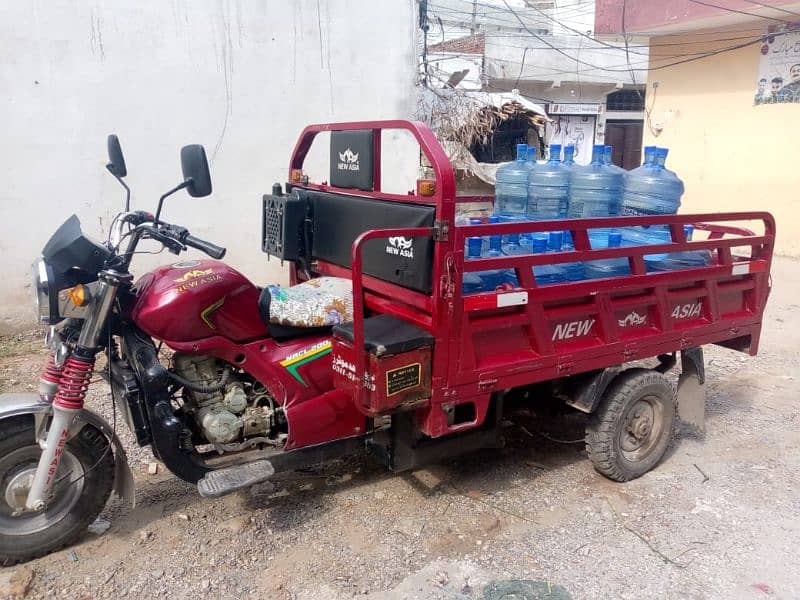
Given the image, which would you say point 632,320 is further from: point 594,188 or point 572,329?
point 594,188

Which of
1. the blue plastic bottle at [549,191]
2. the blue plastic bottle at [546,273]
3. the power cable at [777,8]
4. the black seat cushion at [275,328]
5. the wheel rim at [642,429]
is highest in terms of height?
the power cable at [777,8]

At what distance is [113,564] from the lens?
2.87m

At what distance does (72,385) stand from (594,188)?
2885 mm

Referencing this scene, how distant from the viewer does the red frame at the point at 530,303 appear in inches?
106

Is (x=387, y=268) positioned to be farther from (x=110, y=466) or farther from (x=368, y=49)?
(x=368, y=49)

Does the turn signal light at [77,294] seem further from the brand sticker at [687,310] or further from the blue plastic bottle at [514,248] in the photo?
the brand sticker at [687,310]

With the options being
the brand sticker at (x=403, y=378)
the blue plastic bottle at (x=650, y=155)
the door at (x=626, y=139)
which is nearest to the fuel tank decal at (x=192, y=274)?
the brand sticker at (x=403, y=378)

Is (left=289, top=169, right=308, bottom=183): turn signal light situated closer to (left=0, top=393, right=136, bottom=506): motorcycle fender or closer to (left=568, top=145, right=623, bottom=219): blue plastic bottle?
(left=568, top=145, right=623, bottom=219): blue plastic bottle

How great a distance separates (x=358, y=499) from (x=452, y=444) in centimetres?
62

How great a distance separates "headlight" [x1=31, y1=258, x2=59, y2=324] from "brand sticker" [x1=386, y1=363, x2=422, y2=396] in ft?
4.41

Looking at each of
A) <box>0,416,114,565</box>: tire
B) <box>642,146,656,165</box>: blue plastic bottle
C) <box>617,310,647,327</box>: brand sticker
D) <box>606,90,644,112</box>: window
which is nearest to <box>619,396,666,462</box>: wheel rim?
<box>617,310,647,327</box>: brand sticker

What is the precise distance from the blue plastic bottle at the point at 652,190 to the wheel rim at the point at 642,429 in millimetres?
1113

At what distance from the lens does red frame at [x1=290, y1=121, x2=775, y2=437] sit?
2682 millimetres

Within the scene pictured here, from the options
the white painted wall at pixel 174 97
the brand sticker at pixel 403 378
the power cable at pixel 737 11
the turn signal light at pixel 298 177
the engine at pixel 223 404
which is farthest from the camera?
the power cable at pixel 737 11
